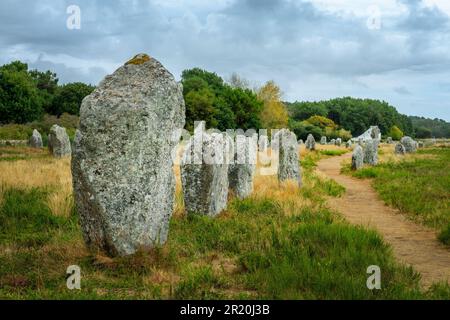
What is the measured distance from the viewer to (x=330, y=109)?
12569cm

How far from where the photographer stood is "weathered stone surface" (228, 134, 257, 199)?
13.9 m

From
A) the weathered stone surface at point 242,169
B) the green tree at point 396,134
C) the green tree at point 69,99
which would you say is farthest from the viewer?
the green tree at point 396,134

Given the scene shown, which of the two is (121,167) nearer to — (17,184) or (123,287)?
(123,287)

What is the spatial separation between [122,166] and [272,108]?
57.8 metres

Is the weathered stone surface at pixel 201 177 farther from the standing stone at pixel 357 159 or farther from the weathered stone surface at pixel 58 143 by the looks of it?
the weathered stone surface at pixel 58 143

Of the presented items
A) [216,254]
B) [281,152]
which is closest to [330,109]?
[281,152]

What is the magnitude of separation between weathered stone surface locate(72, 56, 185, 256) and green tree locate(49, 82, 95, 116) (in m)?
65.1

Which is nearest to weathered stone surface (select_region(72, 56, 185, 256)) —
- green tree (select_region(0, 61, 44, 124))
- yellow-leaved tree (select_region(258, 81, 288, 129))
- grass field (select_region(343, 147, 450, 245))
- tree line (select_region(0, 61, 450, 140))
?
grass field (select_region(343, 147, 450, 245))

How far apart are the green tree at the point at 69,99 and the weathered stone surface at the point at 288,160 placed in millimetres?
57502

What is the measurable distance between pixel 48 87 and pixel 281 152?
73.0 m

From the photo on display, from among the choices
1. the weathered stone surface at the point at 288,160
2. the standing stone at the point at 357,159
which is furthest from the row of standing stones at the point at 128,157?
the standing stone at the point at 357,159

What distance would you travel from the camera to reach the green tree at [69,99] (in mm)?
70688

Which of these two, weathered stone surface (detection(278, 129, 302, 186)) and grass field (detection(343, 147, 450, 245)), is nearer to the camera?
grass field (detection(343, 147, 450, 245))

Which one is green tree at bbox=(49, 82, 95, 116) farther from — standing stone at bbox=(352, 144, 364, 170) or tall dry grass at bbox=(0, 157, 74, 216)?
tall dry grass at bbox=(0, 157, 74, 216)
